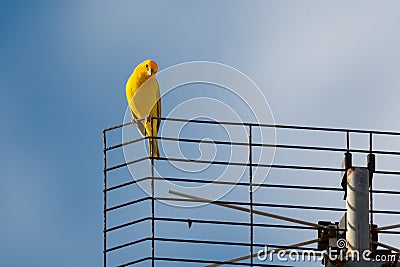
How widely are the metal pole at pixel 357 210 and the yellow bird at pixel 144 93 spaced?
564 centimetres

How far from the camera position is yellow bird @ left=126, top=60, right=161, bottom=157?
1912 centimetres

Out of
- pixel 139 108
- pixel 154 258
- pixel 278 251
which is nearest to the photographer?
pixel 154 258

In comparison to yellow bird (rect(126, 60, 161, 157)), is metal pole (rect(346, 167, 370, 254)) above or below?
below

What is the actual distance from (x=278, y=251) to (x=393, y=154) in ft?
5.08

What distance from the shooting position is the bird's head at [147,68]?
19.8m

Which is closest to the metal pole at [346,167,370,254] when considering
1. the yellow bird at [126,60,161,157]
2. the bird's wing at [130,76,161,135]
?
the yellow bird at [126,60,161,157]

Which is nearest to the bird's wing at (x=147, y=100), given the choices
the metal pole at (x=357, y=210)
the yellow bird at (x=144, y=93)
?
the yellow bird at (x=144, y=93)

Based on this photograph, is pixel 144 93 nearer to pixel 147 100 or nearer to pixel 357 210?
pixel 147 100

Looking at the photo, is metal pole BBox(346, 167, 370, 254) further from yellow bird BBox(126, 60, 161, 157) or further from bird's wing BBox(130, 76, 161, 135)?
bird's wing BBox(130, 76, 161, 135)

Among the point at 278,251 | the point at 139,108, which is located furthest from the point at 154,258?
the point at 139,108

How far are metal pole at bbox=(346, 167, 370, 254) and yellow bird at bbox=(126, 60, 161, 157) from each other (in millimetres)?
5636

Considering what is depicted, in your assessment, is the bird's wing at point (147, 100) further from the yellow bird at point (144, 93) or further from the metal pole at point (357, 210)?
the metal pole at point (357, 210)

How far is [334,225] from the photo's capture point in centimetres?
1372

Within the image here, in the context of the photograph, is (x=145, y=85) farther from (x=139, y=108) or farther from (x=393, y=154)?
(x=393, y=154)
